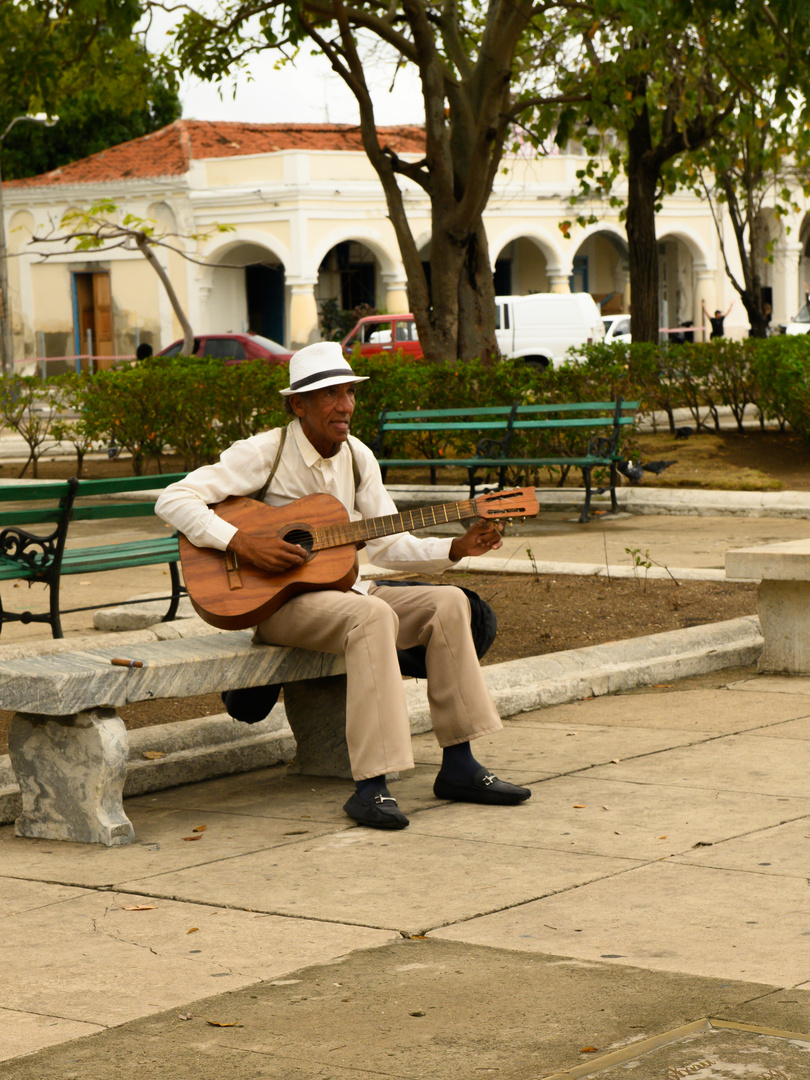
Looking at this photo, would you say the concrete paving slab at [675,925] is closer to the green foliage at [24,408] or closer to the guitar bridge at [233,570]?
the guitar bridge at [233,570]

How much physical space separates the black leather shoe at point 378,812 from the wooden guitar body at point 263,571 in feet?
2.32

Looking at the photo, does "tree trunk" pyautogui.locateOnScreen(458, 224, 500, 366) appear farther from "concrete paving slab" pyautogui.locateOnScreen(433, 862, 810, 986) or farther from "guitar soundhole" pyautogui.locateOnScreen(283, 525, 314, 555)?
"concrete paving slab" pyautogui.locateOnScreen(433, 862, 810, 986)

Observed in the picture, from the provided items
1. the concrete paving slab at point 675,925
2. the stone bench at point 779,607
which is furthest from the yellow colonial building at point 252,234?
the concrete paving slab at point 675,925

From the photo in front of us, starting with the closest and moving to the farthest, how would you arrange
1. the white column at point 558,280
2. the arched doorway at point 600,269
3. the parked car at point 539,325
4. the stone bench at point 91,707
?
the stone bench at point 91,707 → the parked car at point 539,325 → the white column at point 558,280 → the arched doorway at point 600,269

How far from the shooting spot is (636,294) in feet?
71.0

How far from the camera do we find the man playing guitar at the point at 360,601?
16.6 ft

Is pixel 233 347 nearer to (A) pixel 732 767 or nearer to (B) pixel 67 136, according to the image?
(B) pixel 67 136

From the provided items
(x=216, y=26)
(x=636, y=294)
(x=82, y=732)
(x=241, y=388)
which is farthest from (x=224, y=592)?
(x=636, y=294)

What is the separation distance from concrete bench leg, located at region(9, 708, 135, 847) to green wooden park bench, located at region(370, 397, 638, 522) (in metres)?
8.27

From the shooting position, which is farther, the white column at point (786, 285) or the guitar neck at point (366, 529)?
the white column at point (786, 285)

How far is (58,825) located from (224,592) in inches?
35.9

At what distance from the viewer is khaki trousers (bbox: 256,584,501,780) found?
16.5 ft

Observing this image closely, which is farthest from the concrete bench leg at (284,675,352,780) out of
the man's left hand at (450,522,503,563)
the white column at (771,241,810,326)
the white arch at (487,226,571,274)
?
the white column at (771,241,810,326)

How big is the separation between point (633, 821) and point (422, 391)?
1045cm
